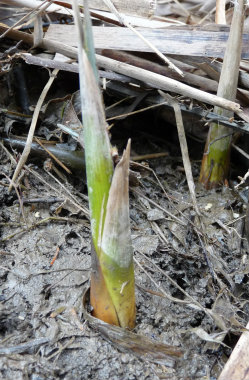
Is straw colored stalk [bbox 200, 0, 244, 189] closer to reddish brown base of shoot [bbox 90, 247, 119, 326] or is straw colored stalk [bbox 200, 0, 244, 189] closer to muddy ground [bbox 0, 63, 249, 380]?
muddy ground [bbox 0, 63, 249, 380]

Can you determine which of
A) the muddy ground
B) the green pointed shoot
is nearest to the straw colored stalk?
the muddy ground

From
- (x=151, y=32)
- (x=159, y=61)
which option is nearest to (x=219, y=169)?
(x=159, y=61)

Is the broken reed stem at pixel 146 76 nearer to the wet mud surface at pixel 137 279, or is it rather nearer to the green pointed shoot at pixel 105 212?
the wet mud surface at pixel 137 279

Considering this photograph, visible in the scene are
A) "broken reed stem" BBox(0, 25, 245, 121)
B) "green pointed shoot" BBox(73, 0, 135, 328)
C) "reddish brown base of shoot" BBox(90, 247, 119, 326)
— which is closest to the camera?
"green pointed shoot" BBox(73, 0, 135, 328)

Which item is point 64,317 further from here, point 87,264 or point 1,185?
point 1,185

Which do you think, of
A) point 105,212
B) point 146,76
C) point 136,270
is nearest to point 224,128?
point 146,76

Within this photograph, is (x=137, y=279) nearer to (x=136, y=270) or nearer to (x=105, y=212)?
(x=136, y=270)
